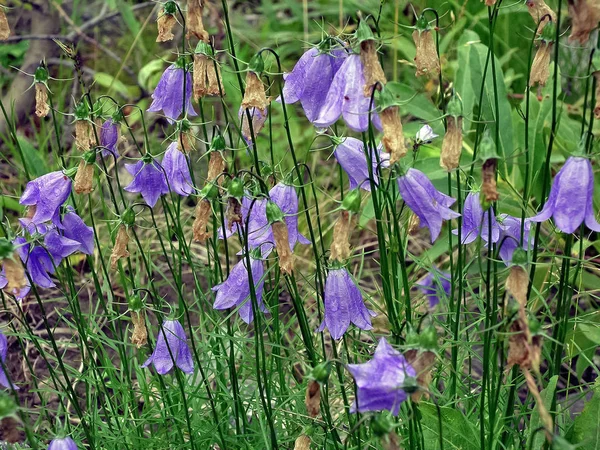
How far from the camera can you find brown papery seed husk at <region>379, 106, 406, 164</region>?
1.46 metres

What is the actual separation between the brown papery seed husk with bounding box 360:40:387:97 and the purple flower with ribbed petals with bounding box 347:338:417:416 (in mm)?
449

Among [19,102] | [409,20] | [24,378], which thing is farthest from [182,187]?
[409,20]

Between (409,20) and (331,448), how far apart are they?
3.27 meters

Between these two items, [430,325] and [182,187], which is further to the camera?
[182,187]

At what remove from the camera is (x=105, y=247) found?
11.3 ft

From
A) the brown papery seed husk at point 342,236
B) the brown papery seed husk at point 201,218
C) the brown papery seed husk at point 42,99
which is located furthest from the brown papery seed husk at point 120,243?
the brown papery seed husk at point 342,236

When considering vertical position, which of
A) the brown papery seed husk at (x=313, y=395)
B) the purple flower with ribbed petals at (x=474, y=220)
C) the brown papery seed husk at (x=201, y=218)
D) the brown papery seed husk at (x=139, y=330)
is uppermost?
the brown papery seed husk at (x=201, y=218)

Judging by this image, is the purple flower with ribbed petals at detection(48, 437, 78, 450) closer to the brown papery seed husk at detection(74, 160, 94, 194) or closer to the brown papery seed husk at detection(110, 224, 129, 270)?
the brown papery seed husk at detection(110, 224, 129, 270)

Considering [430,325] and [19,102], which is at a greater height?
[430,325]

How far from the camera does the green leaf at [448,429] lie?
190 centimetres

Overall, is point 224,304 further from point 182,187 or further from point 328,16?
point 328,16

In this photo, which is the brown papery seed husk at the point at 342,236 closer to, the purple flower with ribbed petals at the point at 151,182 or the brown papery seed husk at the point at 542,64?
the brown papery seed husk at the point at 542,64

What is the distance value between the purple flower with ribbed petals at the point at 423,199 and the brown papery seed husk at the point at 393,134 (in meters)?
0.24

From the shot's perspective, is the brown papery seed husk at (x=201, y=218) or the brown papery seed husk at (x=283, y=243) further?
the brown papery seed husk at (x=201, y=218)
